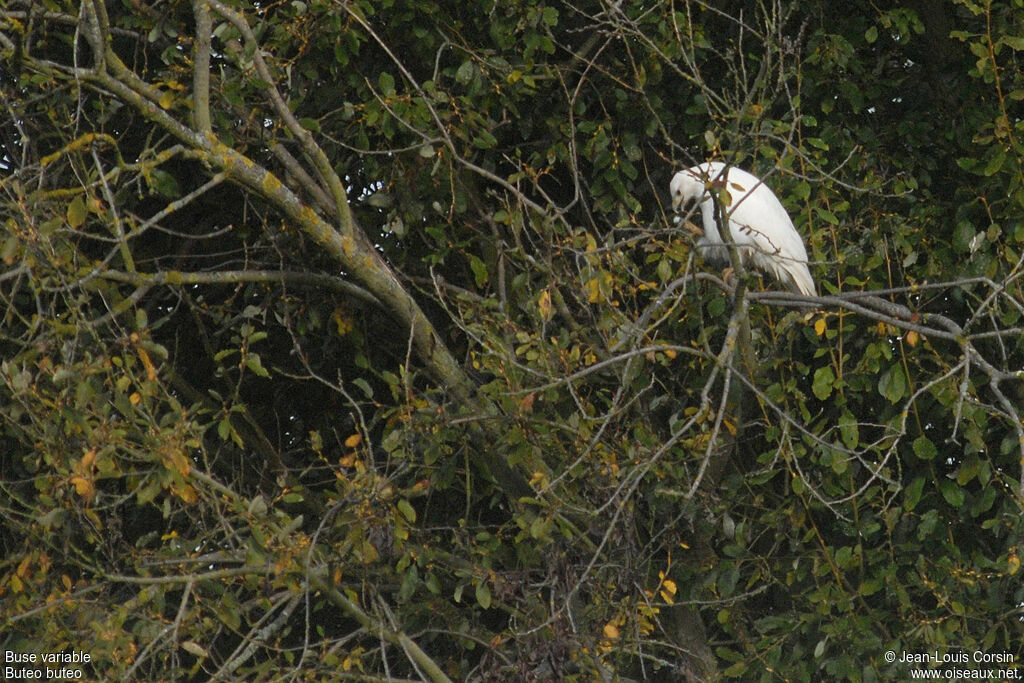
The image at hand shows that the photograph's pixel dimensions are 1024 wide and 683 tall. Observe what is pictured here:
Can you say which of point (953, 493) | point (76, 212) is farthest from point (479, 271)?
point (953, 493)

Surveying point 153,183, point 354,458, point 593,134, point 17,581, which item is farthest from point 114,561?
point 593,134

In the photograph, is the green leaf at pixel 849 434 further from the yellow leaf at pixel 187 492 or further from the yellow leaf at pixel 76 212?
the yellow leaf at pixel 76 212

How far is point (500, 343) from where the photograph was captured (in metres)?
3.66

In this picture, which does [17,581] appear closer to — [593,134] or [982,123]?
[593,134]

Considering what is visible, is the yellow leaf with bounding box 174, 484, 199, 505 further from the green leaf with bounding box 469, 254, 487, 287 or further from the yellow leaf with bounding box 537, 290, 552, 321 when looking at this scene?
the green leaf with bounding box 469, 254, 487, 287

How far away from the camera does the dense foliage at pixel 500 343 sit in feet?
11.3

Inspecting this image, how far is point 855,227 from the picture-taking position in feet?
13.6

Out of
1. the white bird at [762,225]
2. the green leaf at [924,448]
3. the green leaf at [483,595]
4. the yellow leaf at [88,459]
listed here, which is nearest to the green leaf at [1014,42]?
the white bird at [762,225]

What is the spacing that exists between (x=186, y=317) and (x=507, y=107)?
1.44m

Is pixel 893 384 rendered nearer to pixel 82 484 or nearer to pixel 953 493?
pixel 953 493

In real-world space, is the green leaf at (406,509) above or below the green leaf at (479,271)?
below

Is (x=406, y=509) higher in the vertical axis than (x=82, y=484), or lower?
lower

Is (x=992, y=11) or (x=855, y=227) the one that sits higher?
(x=992, y=11)

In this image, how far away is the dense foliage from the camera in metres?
3.44
